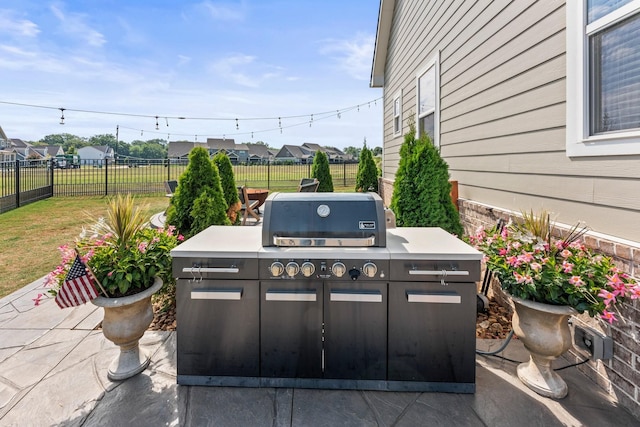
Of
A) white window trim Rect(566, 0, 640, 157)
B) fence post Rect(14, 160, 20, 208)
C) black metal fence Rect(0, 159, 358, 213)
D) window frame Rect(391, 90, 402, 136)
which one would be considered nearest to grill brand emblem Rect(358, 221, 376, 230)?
white window trim Rect(566, 0, 640, 157)

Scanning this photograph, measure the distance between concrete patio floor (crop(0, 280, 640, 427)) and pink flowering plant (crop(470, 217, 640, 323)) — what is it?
0.60 m

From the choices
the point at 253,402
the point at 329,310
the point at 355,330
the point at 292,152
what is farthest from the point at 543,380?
the point at 292,152

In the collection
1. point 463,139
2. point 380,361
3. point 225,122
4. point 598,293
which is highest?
point 225,122

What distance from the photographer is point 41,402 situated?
198 centimetres

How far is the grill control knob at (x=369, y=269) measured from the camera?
194 centimetres

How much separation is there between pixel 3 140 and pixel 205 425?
5468 centimetres

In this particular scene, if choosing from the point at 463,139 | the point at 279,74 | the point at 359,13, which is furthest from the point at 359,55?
the point at 463,139

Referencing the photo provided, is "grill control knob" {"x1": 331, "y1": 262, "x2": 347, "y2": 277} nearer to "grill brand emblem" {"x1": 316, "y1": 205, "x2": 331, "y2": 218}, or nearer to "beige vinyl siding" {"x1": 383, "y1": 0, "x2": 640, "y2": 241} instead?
"grill brand emblem" {"x1": 316, "y1": 205, "x2": 331, "y2": 218}

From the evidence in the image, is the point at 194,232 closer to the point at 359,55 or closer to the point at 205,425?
the point at 205,425

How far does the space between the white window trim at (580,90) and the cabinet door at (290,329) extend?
73.5 inches

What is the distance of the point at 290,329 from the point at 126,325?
107 cm

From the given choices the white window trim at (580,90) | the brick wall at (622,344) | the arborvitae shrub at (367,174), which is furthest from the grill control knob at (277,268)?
the arborvitae shrub at (367,174)

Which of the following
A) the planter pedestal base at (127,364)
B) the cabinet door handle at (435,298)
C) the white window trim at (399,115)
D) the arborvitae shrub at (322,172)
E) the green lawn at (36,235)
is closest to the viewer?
the cabinet door handle at (435,298)

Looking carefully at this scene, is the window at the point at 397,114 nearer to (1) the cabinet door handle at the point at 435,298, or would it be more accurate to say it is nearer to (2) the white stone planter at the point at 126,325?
(1) the cabinet door handle at the point at 435,298
